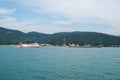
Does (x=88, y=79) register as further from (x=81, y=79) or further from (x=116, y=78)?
(x=116, y=78)

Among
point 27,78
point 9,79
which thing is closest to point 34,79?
point 27,78

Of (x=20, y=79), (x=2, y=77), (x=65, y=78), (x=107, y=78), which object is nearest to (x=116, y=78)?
(x=107, y=78)

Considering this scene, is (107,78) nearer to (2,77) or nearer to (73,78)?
(73,78)

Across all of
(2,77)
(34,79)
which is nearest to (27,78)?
(34,79)

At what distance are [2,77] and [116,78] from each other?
1819 cm

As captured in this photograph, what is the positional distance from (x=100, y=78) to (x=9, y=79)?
1431 cm

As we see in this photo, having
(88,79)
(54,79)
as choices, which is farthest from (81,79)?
(54,79)

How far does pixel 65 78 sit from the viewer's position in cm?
3722

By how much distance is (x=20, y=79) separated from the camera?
3600 cm

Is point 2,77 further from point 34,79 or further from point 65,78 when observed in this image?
point 65,78

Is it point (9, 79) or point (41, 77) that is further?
point (41, 77)

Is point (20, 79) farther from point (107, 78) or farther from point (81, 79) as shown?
point (107, 78)

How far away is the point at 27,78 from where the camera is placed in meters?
36.8

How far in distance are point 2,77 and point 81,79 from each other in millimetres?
12458
